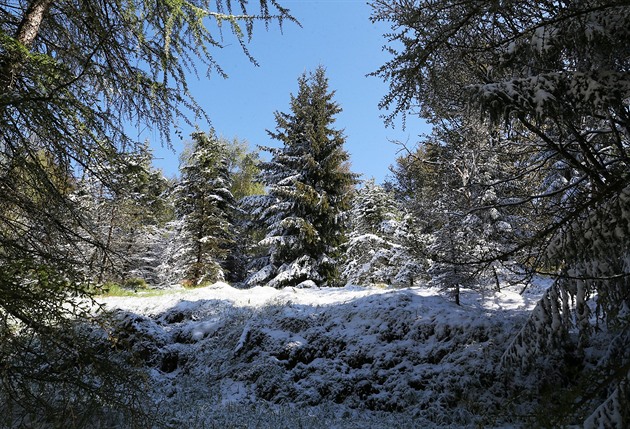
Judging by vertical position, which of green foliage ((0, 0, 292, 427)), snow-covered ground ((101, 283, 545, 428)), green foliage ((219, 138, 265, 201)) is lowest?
snow-covered ground ((101, 283, 545, 428))

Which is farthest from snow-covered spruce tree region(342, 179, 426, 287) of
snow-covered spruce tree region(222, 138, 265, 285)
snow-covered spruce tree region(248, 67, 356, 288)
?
snow-covered spruce tree region(222, 138, 265, 285)

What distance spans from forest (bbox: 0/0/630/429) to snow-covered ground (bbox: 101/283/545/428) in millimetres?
54

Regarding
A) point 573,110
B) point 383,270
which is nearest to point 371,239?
point 383,270

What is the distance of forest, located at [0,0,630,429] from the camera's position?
10.5 feet

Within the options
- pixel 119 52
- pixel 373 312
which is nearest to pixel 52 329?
pixel 119 52

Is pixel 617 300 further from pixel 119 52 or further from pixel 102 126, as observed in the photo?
pixel 119 52

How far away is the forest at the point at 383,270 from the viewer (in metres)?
3.21

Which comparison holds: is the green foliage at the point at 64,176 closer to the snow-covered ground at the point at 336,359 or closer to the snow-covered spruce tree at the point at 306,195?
the snow-covered ground at the point at 336,359

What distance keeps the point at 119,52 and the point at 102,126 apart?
133 cm

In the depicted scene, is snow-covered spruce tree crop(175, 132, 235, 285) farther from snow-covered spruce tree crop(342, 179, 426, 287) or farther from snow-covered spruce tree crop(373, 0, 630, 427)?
snow-covered spruce tree crop(373, 0, 630, 427)

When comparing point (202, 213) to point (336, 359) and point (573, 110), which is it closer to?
point (336, 359)

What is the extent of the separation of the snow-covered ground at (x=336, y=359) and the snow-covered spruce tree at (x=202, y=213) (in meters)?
7.78

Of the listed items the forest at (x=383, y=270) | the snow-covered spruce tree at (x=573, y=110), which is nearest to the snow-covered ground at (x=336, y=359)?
the forest at (x=383, y=270)

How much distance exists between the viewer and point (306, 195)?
16.8 m
